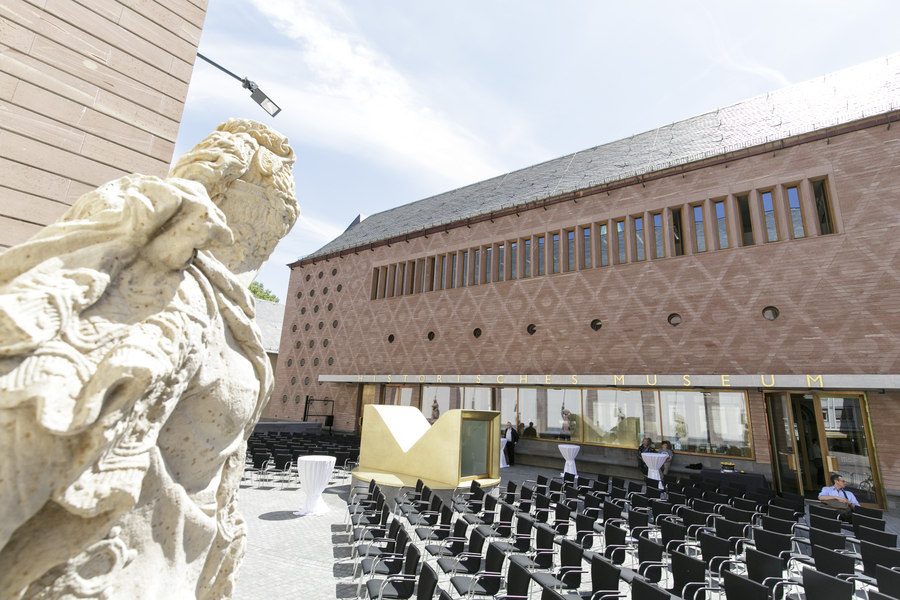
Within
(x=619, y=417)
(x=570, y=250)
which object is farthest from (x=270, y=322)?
(x=619, y=417)

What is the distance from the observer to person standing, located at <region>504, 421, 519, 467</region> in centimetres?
1772

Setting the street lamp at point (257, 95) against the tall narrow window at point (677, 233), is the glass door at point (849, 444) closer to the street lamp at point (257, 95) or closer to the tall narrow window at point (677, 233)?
the tall narrow window at point (677, 233)

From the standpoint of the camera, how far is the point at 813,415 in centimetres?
1320

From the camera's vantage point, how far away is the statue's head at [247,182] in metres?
2.05

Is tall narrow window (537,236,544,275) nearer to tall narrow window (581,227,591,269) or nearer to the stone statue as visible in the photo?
tall narrow window (581,227,591,269)

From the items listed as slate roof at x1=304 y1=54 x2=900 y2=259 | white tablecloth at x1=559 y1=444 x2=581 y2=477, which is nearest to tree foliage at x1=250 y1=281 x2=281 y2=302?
slate roof at x1=304 y1=54 x2=900 y2=259

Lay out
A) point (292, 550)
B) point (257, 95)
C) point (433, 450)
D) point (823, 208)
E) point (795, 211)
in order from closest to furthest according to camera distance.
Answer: point (257, 95)
point (292, 550)
point (433, 450)
point (823, 208)
point (795, 211)

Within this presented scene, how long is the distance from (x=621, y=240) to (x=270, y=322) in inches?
1136

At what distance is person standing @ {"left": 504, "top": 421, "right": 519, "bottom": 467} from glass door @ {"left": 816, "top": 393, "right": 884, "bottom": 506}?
9.73m

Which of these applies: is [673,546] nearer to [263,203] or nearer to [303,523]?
[303,523]

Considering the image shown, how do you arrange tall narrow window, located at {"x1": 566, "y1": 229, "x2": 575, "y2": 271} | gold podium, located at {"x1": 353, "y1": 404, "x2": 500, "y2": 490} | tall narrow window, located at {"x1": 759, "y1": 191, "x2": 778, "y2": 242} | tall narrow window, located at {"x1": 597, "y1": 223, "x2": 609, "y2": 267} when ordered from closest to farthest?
1. gold podium, located at {"x1": 353, "y1": 404, "x2": 500, "y2": 490}
2. tall narrow window, located at {"x1": 759, "y1": 191, "x2": 778, "y2": 242}
3. tall narrow window, located at {"x1": 597, "y1": 223, "x2": 609, "y2": 267}
4. tall narrow window, located at {"x1": 566, "y1": 229, "x2": 575, "y2": 271}

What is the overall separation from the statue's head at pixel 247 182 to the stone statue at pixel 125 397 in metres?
0.54

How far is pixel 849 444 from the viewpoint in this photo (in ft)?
41.2

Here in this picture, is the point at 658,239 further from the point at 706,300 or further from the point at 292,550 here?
the point at 292,550
